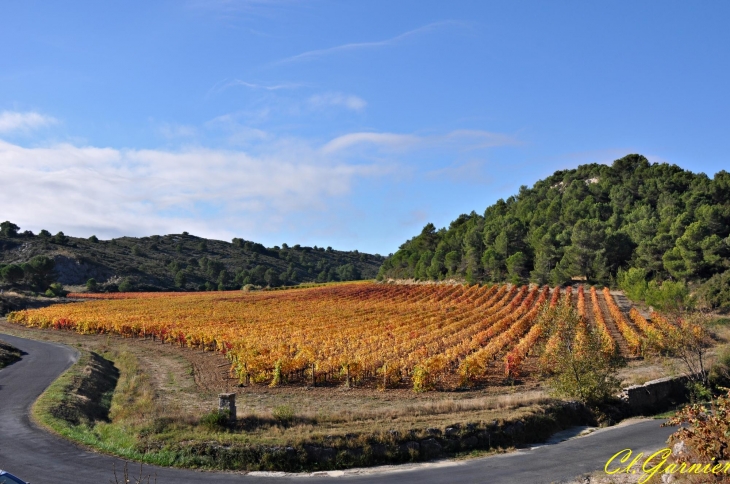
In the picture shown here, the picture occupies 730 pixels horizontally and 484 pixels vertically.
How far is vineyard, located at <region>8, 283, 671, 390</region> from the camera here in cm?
2777

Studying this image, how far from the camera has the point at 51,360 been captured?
33688mm

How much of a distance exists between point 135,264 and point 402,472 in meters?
127

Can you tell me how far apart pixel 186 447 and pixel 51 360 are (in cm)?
2375

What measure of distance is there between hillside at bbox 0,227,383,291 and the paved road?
88.6 metres

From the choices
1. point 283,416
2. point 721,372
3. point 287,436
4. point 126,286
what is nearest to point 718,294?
point 721,372

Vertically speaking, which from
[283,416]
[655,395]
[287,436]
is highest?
[283,416]

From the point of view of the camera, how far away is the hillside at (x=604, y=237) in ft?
205

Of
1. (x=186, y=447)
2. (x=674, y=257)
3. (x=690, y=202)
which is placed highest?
(x=690, y=202)

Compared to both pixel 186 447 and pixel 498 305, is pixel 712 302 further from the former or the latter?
pixel 186 447

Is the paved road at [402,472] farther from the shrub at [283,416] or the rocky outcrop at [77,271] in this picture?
the rocky outcrop at [77,271]

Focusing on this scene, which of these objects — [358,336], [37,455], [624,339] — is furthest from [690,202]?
[37,455]

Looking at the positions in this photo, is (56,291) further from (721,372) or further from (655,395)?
(721,372)

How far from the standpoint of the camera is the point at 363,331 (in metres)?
41.7

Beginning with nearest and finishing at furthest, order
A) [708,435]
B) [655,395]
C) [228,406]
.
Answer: [708,435] → [228,406] → [655,395]
